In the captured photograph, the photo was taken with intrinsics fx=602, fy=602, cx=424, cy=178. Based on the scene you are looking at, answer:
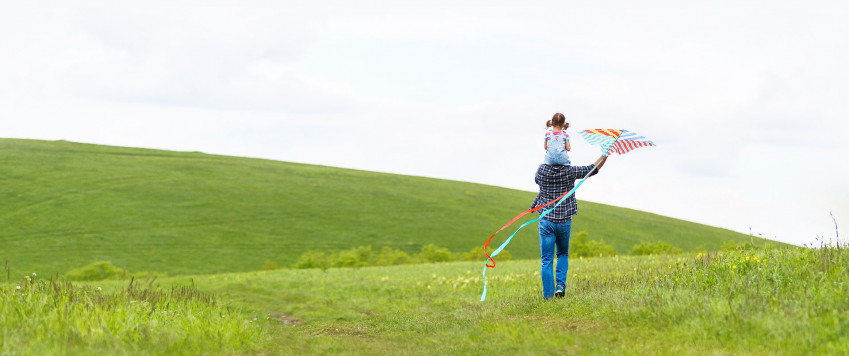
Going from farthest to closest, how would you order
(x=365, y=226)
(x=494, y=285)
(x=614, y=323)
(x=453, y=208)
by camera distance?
(x=453, y=208)
(x=365, y=226)
(x=494, y=285)
(x=614, y=323)

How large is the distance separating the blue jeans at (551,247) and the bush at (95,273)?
116ft

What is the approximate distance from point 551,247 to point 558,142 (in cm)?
199

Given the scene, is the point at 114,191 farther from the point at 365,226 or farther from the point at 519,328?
the point at 519,328

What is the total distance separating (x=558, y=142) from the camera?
36.0ft

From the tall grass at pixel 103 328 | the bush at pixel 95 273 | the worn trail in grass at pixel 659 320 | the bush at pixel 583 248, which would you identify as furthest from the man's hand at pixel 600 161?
the bush at pixel 95 273

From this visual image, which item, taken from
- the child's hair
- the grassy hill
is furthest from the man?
the grassy hill

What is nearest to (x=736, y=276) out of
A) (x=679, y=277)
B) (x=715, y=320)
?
(x=679, y=277)

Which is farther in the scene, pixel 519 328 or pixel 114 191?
pixel 114 191

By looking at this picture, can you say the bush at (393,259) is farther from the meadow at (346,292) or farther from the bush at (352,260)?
the bush at (352,260)

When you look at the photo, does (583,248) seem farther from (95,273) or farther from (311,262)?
(95,273)

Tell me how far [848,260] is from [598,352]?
528cm

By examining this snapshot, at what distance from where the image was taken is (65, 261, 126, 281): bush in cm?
3934

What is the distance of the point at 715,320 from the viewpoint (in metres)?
7.93

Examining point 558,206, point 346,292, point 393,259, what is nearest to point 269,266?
point 393,259
